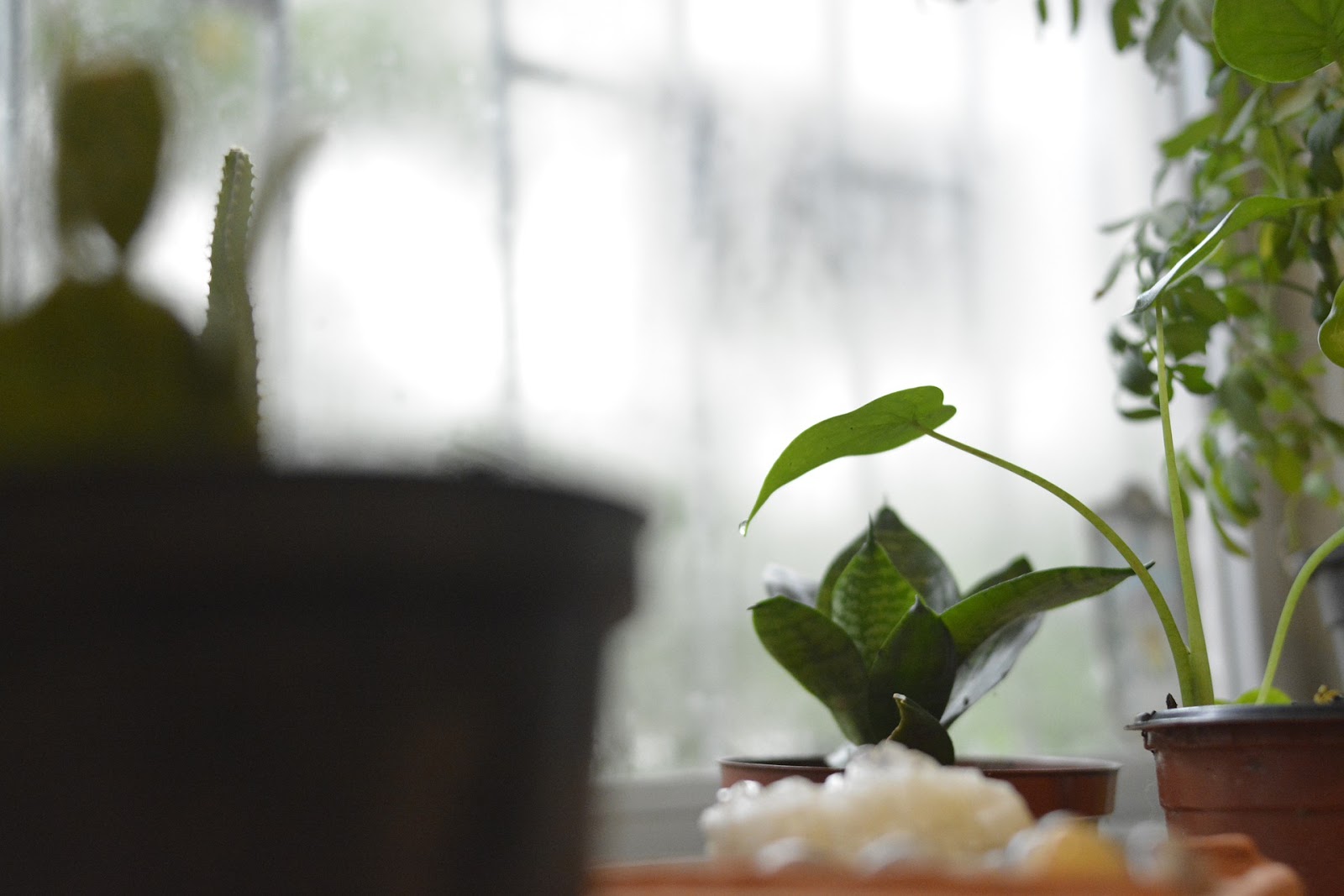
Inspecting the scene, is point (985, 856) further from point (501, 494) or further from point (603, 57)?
point (603, 57)

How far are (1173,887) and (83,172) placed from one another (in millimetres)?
289

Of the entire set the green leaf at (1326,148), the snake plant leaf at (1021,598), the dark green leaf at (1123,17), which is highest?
the dark green leaf at (1123,17)

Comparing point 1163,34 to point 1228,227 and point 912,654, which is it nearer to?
point 1228,227

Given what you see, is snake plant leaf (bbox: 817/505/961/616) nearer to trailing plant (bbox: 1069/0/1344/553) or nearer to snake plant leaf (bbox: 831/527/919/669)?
snake plant leaf (bbox: 831/527/919/669)

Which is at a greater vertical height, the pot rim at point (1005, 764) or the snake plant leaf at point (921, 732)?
the snake plant leaf at point (921, 732)

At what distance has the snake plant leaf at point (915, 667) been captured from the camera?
564 millimetres

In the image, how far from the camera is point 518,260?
124 centimetres

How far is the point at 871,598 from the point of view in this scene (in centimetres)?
63

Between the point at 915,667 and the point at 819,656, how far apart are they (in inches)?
1.9

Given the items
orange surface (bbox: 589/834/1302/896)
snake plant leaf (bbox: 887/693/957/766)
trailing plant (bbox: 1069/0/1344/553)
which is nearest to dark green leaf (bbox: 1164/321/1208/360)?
trailing plant (bbox: 1069/0/1344/553)

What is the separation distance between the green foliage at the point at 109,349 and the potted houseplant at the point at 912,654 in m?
0.35

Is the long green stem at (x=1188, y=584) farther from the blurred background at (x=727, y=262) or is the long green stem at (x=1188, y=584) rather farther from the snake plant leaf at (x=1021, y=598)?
the blurred background at (x=727, y=262)

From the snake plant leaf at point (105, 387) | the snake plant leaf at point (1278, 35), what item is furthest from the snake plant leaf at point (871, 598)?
the snake plant leaf at point (105, 387)

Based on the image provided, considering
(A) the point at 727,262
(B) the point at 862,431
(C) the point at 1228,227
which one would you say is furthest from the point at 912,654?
(A) the point at 727,262
